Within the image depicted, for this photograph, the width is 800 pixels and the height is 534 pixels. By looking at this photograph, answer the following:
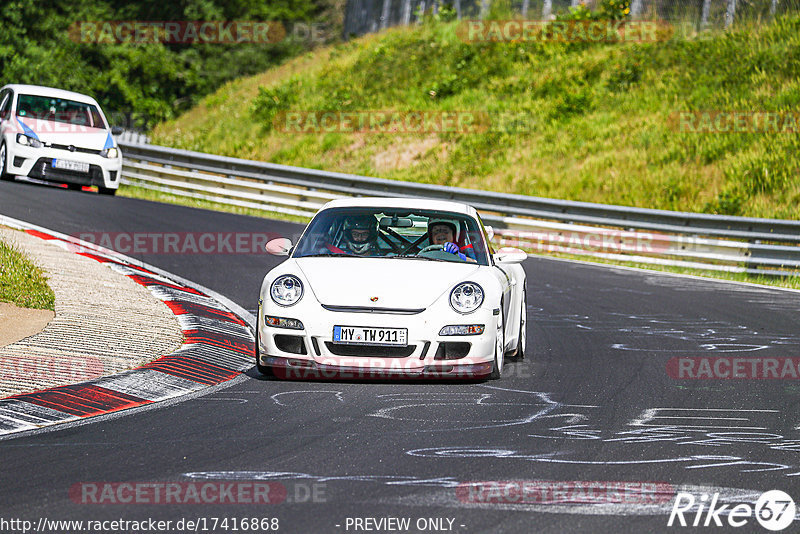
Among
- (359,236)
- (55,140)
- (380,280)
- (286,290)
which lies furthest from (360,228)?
(55,140)

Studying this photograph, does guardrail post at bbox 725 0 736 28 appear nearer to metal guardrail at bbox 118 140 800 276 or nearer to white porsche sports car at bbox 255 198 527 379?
metal guardrail at bbox 118 140 800 276

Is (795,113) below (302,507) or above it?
above

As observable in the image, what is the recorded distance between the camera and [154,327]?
9.98m

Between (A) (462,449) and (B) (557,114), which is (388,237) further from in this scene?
(B) (557,114)

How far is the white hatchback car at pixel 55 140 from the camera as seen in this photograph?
19.8 meters

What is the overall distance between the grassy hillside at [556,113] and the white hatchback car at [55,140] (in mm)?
8894

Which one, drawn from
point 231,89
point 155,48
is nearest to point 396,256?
point 231,89

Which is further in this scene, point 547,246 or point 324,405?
point 547,246

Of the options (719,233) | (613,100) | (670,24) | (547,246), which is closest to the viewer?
(719,233)

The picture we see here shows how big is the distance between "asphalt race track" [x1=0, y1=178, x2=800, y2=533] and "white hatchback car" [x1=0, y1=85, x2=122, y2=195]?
1199 cm

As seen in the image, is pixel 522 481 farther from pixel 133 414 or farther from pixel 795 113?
pixel 795 113

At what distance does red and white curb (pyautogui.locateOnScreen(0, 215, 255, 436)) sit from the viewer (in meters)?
6.95

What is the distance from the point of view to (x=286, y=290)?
8188 mm

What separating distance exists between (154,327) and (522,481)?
5.20 m
